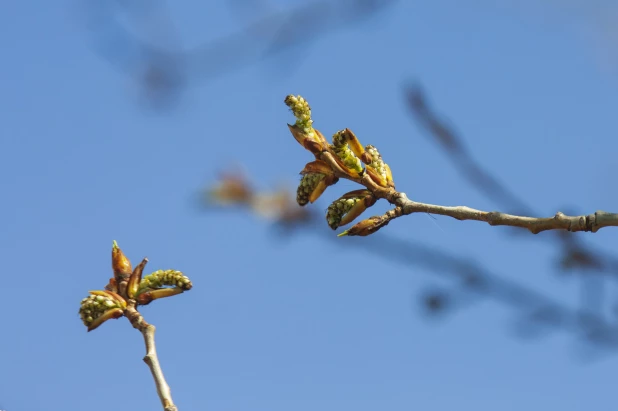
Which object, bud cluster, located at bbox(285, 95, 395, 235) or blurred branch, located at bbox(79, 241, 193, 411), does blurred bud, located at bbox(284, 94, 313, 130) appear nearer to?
bud cluster, located at bbox(285, 95, 395, 235)

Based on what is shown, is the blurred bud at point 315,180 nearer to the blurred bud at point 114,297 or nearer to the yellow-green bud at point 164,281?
the yellow-green bud at point 164,281

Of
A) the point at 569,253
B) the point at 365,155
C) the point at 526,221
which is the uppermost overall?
the point at 365,155

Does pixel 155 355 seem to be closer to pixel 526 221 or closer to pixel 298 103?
pixel 298 103

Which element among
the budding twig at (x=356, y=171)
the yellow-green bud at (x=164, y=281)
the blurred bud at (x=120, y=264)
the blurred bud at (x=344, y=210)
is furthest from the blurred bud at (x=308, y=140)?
the blurred bud at (x=120, y=264)

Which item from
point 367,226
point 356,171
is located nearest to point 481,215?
point 367,226

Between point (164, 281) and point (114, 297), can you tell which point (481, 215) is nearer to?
point (164, 281)

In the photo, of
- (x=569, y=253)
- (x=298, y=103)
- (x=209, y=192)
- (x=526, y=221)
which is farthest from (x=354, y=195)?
(x=209, y=192)
